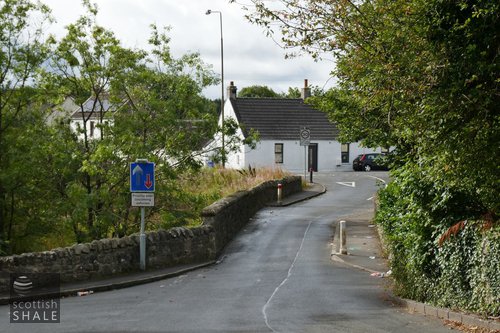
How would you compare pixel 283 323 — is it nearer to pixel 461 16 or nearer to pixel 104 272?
pixel 461 16

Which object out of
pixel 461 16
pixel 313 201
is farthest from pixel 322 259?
pixel 313 201

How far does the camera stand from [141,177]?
17.6 m

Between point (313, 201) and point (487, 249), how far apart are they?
25531mm

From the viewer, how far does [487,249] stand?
1048 cm

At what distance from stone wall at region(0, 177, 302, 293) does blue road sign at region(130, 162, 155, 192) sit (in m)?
1.31

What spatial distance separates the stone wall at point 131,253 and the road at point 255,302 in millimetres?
804

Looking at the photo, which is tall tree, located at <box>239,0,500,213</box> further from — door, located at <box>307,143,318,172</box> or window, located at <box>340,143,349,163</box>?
window, located at <box>340,143,349,163</box>

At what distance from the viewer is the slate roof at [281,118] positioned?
58625mm

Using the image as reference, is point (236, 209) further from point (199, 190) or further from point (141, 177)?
point (199, 190)

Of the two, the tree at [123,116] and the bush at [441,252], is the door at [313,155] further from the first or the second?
the bush at [441,252]

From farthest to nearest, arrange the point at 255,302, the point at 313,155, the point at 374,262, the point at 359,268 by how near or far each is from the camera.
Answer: the point at 313,155 → the point at 374,262 → the point at 359,268 → the point at 255,302

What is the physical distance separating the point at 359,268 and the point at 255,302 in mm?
5649

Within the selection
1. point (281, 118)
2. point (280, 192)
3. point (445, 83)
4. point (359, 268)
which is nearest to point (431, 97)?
point (445, 83)

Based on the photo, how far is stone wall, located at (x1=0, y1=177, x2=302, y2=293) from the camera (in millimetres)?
15031
